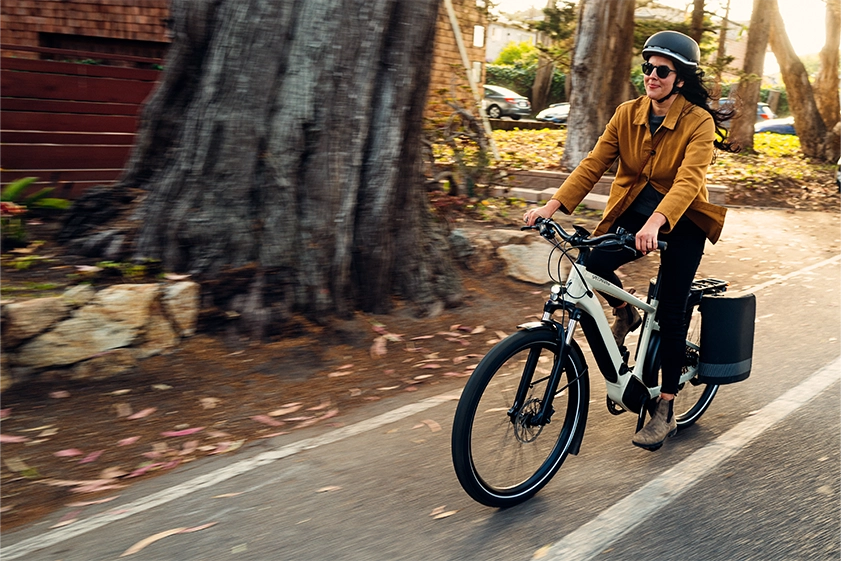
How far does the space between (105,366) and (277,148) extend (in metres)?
2.01

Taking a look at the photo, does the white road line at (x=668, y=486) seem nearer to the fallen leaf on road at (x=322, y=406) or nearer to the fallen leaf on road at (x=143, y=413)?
the fallen leaf on road at (x=322, y=406)

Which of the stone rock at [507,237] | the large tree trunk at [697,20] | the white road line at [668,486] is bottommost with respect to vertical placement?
the white road line at [668,486]

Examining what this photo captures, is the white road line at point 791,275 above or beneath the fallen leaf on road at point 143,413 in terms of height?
above

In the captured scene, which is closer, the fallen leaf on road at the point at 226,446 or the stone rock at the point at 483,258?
the fallen leaf on road at the point at 226,446

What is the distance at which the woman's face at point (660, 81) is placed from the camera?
4039 millimetres

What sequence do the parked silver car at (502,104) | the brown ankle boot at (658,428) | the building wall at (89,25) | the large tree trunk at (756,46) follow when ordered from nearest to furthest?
the brown ankle boot at (658,428), the building wall at (89,25), the large tree trunk at (756,46), the parked silver car at (502,104)

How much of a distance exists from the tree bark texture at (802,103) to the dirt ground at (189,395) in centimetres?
1782

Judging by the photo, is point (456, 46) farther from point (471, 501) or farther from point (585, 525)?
point (585, 525)

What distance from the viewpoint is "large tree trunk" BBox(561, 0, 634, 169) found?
13.8 m

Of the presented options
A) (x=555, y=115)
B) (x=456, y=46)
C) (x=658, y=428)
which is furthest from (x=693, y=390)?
(x=555, y=115)

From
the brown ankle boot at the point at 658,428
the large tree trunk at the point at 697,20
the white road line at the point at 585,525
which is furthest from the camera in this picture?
the large tree trunk at the point at 697,20

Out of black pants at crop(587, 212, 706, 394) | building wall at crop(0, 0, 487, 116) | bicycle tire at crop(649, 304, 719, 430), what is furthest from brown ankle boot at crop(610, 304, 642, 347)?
building wall at crop(0, 0, 487, 116)

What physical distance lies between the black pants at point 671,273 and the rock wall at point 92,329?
2963 millimetres

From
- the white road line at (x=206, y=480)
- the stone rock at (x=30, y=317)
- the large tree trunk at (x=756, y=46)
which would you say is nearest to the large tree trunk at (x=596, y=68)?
the large tree trunk at (x=756, y=46)
